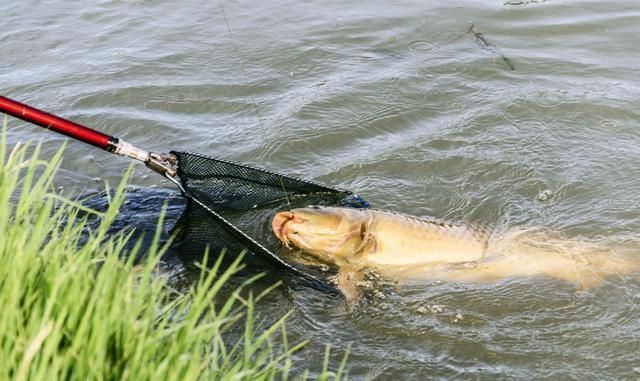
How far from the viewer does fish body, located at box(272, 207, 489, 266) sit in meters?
5.14

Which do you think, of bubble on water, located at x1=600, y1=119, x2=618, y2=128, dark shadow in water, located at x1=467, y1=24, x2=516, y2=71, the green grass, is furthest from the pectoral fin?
dark shadow in water, located at x1=467, y1=24, x2=516, y2=71

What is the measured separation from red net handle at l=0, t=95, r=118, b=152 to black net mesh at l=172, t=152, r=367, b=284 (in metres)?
0.49

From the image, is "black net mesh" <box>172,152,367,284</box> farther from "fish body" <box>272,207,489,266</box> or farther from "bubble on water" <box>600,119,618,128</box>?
"bubble on water" <box>600,119,618,128</box>

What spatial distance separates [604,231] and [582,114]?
180 centimetres

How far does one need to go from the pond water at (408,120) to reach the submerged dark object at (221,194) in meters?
0.46

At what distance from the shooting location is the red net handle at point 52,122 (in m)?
4.36

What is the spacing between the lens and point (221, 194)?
5469 mm

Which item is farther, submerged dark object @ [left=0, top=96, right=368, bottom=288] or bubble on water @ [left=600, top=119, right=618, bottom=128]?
bubble on water @ [left=600, top=119, right=618, bottom=128]

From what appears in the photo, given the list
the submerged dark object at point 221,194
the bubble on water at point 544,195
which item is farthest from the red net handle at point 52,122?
the bubble on water at point 544,195

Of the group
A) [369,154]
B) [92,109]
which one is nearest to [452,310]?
[369,154]

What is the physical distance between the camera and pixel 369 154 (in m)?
6.78

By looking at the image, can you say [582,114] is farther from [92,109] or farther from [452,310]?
[92,109]

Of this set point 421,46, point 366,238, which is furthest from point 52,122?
point 421,46

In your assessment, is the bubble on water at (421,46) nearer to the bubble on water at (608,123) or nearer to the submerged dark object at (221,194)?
the bubble on water at (608,123)
